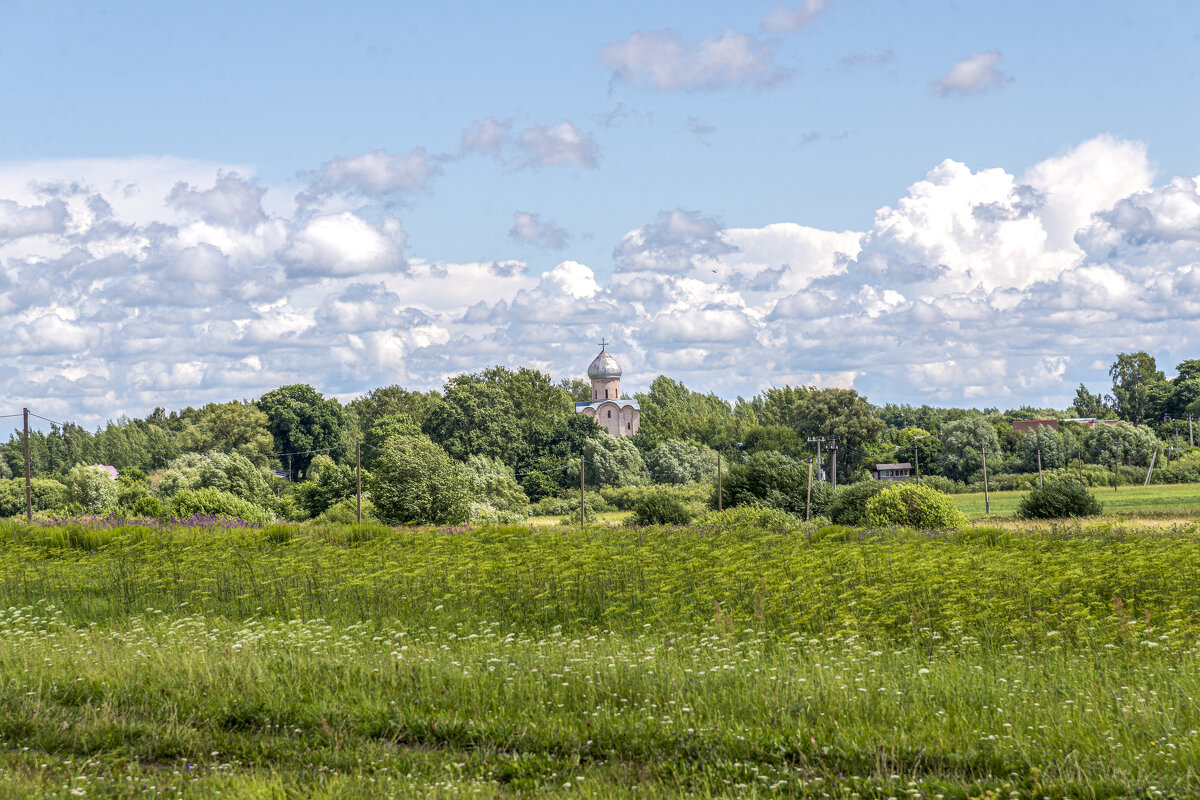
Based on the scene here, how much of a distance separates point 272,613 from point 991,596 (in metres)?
9.52

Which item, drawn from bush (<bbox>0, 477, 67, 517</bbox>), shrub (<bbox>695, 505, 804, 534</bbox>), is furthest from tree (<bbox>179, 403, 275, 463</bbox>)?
shrub (<bbox>695, 505, 804, 534</bbox>)

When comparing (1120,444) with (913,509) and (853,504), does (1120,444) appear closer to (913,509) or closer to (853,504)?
(853,504)

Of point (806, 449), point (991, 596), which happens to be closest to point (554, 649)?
point (991, 596)

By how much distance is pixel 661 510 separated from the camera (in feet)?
140

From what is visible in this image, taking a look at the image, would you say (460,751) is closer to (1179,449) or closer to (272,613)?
(272,613)

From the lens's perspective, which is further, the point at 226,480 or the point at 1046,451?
the point at 1046,451

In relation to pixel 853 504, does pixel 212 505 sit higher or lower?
higher

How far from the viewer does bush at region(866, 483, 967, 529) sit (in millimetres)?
30750

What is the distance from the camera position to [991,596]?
1177 cm

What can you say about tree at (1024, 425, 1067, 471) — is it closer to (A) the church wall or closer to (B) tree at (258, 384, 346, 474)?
(A) the church wall

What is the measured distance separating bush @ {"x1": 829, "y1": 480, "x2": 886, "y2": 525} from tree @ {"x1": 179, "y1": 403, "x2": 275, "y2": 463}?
67.5 metres

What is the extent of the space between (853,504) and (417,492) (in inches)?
682

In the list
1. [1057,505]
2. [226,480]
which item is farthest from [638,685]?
[226,480]

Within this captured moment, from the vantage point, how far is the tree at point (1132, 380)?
130 m
